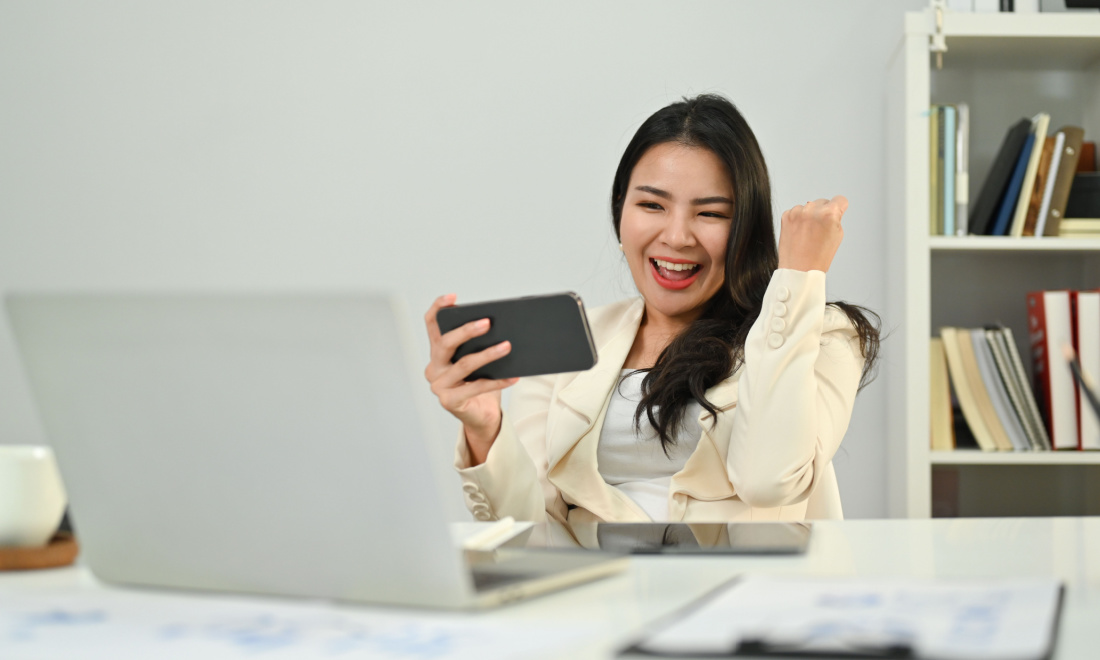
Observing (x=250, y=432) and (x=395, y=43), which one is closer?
(x=250, y=432)

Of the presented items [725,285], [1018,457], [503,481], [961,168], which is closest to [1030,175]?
[961,168]

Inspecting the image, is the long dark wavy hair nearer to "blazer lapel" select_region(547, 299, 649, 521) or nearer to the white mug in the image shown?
"blazer lapel" select_region(547, 299, 649, 521)

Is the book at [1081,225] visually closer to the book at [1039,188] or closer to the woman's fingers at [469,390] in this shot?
the book at [1039,188]

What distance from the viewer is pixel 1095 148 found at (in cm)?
204

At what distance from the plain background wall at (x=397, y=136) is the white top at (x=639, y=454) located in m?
0.84

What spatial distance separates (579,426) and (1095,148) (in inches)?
56.0

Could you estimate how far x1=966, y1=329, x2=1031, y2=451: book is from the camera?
1.92m

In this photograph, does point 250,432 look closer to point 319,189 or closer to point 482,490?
point 482,490

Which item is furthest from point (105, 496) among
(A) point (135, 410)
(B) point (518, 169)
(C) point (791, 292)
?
(B) point (518, 169)

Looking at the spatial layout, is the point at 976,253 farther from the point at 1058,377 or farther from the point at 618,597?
the point at 618,597

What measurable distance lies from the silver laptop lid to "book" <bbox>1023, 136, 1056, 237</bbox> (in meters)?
1.78

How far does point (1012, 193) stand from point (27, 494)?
1.86 metres

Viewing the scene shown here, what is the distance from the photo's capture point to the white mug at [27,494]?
665 mm

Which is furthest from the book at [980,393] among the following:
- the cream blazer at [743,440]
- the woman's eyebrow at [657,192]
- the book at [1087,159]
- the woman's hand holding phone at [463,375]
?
the woman's hand holding phone at [463,375]
